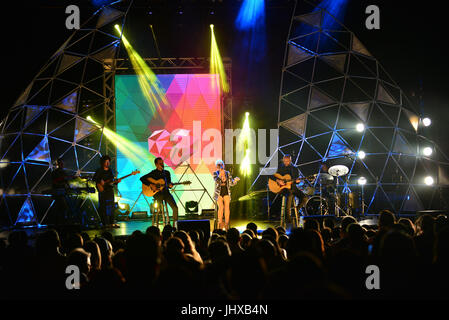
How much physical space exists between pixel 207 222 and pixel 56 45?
37.2ft

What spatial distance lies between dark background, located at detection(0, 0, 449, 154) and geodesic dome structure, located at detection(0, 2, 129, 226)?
1.99 feet

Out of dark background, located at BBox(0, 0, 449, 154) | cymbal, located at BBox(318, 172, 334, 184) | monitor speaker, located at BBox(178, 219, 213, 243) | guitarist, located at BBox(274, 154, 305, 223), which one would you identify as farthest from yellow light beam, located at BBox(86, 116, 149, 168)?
monitor speaker, located at BBox(178, 219, 213, 243)

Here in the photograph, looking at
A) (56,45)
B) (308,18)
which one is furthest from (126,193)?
(308,18)

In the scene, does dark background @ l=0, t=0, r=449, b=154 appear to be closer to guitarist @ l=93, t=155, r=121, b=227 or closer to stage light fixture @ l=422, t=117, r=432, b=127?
stage light fixture @ l=422, t=117, r=432, b=127

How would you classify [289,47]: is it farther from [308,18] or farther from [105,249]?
[105,249]

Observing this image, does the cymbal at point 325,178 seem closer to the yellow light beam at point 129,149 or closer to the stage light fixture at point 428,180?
the stage light fixture at point 428,180

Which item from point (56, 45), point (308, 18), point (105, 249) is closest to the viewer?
point (105, 249)

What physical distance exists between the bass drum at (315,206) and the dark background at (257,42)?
5113mm

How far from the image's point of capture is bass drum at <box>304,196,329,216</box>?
1146 centimetres

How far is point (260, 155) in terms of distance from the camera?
15.6 meters

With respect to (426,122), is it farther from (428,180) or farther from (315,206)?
(315,206)

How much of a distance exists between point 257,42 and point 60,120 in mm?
9173

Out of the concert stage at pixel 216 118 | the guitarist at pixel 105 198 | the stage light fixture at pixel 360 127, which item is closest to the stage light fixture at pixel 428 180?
the concert stage at pixel 216 118
